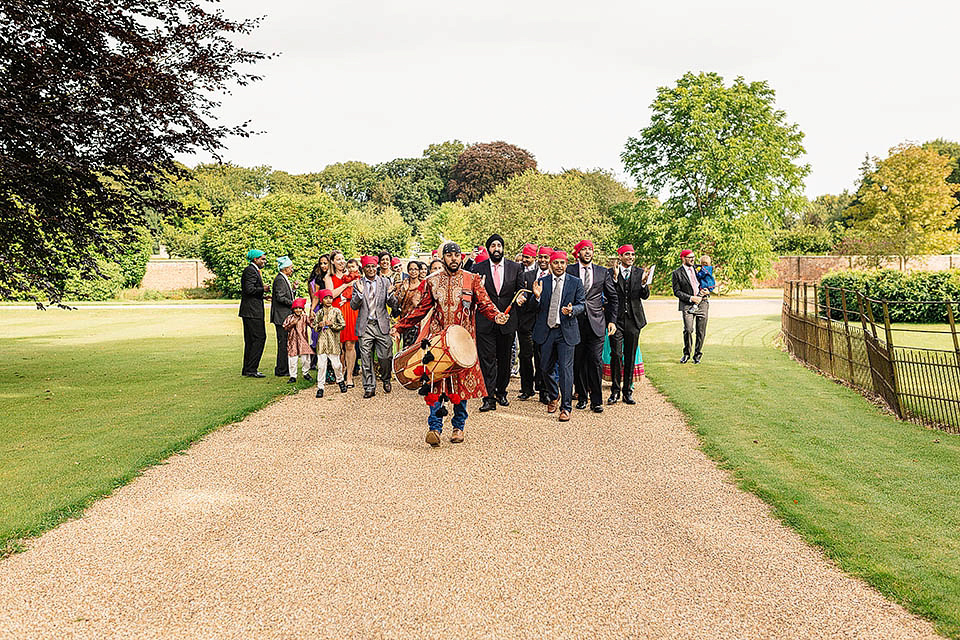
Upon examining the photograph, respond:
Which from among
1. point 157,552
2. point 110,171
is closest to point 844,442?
point 157,552

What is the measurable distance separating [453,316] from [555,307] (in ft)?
5.95

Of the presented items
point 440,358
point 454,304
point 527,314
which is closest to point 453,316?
point 454,304

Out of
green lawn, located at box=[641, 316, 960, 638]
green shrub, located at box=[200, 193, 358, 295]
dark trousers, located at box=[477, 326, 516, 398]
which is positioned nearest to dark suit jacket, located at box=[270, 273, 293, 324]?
dark trousers, located at box=[477, 326, 516, 398]

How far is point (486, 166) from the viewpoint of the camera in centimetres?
8481

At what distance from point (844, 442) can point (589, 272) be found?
12.0 feet

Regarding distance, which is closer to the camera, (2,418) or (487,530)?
(487,530)

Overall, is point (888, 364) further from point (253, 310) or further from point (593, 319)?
point (253, 310)

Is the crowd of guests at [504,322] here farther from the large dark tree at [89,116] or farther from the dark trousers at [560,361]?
the large dark tree at [89,116]

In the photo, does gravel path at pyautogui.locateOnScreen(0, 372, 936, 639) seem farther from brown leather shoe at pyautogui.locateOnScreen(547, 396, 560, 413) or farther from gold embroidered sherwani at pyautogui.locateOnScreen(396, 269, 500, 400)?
brown leather shoe at pyautogui.locateOnScreen(547, 396, 560, 413)

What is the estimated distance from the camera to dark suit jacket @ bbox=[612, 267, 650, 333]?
11.0 metres

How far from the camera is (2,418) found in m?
9.62

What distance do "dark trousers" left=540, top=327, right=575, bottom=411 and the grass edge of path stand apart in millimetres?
3892

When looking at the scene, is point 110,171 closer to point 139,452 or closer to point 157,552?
point 139,452

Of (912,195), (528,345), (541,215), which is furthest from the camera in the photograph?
(912,195)
